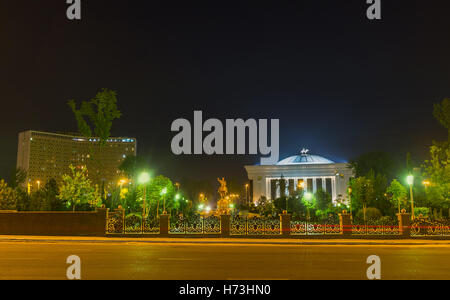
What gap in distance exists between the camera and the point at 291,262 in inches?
532

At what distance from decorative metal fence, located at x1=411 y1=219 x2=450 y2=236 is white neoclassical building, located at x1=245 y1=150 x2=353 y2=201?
82.8 metres

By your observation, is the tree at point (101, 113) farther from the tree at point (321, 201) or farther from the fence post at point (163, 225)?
the tree at point (321, 201)

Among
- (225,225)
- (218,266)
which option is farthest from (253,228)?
(218,266)

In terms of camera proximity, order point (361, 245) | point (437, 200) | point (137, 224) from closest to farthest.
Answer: point (361, 245), point (137, 224), point (437, 200)

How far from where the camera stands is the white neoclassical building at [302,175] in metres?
111

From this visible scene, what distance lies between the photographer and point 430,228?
83.5 feet

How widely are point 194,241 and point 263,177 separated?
94476 mm

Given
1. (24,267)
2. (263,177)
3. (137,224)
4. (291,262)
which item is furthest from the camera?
(263,177)

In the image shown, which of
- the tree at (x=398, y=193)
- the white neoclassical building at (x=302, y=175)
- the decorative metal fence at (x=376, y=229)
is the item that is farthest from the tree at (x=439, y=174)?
the white neoclassical building at (x=302, y=175)

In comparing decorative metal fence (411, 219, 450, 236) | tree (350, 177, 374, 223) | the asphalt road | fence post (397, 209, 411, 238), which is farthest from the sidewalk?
tree (350, 177, 374, 223)

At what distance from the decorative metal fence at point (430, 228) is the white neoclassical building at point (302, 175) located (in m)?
82.8

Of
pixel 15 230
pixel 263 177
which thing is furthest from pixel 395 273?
pixel 263 177

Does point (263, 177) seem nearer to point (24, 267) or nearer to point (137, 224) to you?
point (137, 224)

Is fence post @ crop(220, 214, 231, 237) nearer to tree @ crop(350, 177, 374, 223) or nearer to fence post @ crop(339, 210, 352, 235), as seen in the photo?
fence post @ crop(339, 210, 352, 235)
